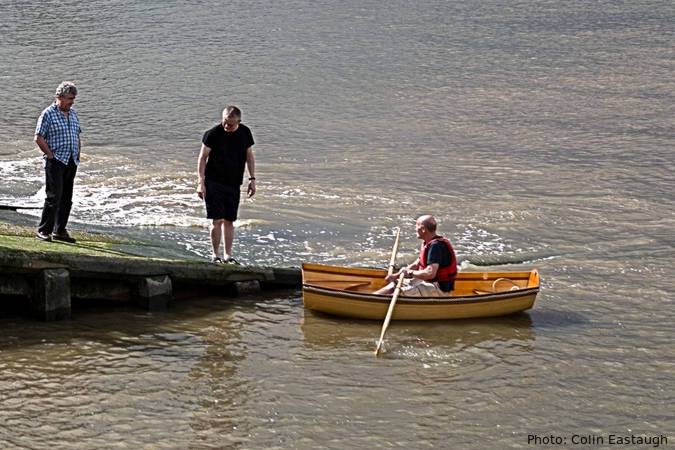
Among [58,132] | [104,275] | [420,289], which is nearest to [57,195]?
[58,132]

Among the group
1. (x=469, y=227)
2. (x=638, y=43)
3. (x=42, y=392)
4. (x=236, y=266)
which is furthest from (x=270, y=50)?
(x=42, y=392)

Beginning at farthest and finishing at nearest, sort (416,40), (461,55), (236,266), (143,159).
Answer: (416,40) < (461,55) < (143,159) < (236,266)

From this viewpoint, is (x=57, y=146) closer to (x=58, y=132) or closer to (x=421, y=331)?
(x=58, y=132)

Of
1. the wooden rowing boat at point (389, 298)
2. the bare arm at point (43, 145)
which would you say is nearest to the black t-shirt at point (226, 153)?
the wooden rowing boat at point (389, 298)

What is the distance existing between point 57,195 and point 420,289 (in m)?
3.79

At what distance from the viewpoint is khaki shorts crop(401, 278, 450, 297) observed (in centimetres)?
1103

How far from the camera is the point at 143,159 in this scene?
19.4 m

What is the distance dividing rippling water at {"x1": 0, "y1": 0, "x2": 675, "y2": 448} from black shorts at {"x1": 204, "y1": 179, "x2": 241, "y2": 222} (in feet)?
3.11

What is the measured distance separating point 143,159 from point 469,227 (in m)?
6.76

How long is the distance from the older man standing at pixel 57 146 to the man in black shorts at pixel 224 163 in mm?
1306

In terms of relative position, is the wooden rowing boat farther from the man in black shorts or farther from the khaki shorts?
the man in black shorts

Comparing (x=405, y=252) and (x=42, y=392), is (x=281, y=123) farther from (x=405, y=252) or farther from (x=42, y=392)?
(x=42, y=392)

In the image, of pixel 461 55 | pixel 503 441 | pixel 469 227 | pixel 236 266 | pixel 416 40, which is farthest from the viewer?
pixel 416 40

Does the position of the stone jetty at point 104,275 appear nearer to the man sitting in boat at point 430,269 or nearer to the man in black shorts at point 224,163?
the man in black shorts at point 224,163
